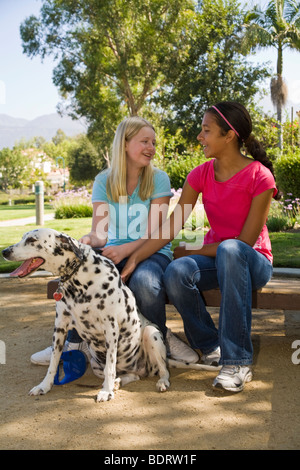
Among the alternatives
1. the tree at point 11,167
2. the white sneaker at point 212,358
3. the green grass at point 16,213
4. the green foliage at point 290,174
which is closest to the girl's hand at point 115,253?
the white sneaker at point 212,358

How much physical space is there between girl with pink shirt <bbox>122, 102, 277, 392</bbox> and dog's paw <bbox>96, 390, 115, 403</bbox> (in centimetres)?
66

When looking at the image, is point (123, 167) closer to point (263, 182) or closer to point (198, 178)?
point (198, 178)

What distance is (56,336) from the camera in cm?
336

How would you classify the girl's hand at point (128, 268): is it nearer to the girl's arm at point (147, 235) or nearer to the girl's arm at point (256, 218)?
the girl's arm at point (147, 235)

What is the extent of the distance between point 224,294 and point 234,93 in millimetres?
32438

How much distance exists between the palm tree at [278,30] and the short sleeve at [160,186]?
29.3m

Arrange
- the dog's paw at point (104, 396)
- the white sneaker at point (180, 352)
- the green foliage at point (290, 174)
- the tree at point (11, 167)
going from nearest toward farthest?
the dog's paw at point (104, 396), the white sneaker at point (180, 352), the green foliage at point (290, 174), the tree at point (11, 167)

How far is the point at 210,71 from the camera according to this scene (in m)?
33.2

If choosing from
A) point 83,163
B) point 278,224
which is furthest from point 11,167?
point 278,224

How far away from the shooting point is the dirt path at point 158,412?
2.65 meters

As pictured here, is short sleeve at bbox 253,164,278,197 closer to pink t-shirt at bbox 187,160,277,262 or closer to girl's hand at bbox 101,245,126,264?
pink t-shirt at bbox 187,160,277,262

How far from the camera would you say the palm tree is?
30922mm
